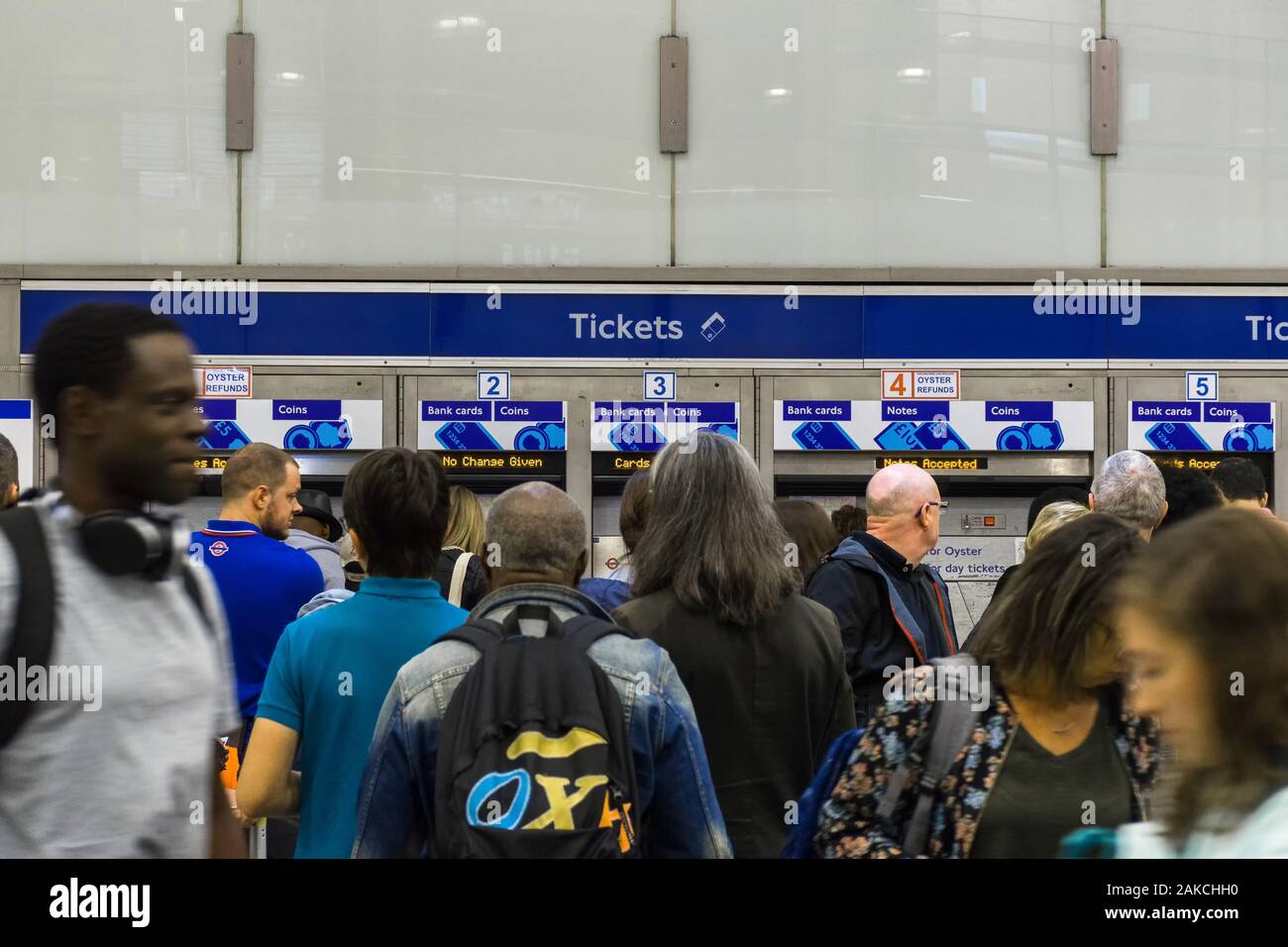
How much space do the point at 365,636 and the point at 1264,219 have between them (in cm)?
861

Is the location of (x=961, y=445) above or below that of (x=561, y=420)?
below

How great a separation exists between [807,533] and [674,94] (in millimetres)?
5742

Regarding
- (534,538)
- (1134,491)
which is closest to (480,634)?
(534,538)

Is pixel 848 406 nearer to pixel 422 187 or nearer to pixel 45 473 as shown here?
pixel 422 187

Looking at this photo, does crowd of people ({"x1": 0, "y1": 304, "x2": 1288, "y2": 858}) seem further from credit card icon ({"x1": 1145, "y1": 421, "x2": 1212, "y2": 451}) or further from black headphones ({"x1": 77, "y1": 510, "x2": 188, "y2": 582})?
credit card icon ({"x1": 1145, "y1": 421, "x2": 1212, "y2": 451})

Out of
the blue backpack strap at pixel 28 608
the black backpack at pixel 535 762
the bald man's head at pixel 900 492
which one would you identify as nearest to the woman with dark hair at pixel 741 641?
the black backpack at pixel 535 762

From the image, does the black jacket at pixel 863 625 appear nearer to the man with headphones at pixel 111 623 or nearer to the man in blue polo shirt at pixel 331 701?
the man in blue polo shirt at pixel 331 701

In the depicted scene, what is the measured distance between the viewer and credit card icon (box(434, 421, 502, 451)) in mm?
9180

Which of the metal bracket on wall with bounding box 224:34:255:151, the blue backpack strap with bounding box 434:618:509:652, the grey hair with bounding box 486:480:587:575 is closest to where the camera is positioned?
the blue backpack strap with bounding box 434:618:509:652

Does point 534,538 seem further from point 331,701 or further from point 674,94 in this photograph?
point 674,94

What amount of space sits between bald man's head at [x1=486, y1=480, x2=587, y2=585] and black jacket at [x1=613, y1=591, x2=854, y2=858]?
0.41 meters

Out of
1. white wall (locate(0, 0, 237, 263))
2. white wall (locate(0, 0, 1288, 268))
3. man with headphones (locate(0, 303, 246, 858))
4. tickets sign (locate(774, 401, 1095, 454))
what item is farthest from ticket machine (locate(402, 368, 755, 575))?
man with headphones (locate(0, 303, 246, 858))

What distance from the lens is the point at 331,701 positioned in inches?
116
